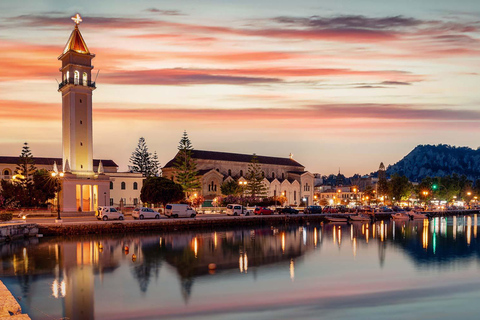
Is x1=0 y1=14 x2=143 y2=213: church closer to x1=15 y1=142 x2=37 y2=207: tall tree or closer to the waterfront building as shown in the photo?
x1=15 y1=142 x2=37 y2=207: tall tree

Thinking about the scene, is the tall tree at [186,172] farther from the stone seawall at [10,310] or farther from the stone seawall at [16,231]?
the stone seawall at [10,310]

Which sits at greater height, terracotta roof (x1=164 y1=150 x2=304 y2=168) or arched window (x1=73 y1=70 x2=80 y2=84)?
arched window (x1=73 y1=70 x2=80 y2=84)

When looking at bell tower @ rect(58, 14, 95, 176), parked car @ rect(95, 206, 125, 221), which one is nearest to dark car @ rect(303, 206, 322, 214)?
bell tower @ rect(58, 14, 95, 176)

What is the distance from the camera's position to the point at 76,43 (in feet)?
218

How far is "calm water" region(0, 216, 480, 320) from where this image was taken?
20812 mm

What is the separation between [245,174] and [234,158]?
4356 millimetres

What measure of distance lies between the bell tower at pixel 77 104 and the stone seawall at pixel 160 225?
17.2 meters

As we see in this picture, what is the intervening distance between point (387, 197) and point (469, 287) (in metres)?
117

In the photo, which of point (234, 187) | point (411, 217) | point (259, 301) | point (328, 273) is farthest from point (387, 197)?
point (259, 301)

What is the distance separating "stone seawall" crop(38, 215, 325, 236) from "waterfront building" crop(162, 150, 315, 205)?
90.9ft

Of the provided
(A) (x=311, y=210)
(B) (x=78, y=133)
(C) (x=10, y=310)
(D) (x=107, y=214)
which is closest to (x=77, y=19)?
(B) (x=78, y=133)

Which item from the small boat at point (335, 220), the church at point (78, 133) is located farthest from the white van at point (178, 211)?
the small boat at point (335, 220)

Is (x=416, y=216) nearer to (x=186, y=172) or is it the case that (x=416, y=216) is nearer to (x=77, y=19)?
(x=186, y=172)

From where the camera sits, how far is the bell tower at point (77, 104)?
6431 cm
